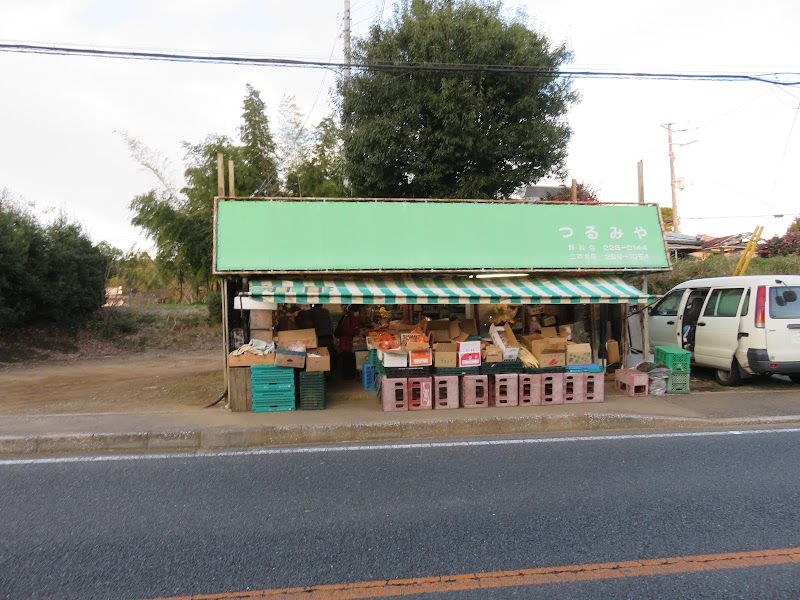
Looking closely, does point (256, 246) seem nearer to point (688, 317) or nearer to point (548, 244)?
point (548, 244)

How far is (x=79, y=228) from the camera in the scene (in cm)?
1755

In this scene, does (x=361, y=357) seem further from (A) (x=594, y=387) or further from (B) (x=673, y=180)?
(B) (x=673, y=180)

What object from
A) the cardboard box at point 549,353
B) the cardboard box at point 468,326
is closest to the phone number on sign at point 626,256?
the cardboard box at point 549,353

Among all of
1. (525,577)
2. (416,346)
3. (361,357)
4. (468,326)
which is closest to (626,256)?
(468,326)

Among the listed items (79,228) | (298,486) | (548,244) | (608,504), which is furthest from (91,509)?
(79,228)

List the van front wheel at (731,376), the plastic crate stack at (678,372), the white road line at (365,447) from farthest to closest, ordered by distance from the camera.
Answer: the van front wheel at (731,376) < the plastic crate stack at (678,372) < the white road line at (365,447)

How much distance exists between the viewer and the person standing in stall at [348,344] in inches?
397

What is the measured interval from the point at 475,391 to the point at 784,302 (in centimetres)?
506

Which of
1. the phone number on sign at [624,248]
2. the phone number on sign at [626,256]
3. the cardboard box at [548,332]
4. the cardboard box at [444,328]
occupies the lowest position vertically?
the cardboard box at [548,332]

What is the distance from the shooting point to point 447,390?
778 centimetres

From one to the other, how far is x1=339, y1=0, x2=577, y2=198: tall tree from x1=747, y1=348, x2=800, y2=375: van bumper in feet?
23.6

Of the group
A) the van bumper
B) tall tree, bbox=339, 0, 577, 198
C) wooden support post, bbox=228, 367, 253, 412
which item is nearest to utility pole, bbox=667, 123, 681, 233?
tall tree, bbox=339, 0, 577, 198

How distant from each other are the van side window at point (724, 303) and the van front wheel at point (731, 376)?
0.82 metres

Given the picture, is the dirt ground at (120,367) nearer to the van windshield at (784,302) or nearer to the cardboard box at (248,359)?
the cardboard box at (248,359)
